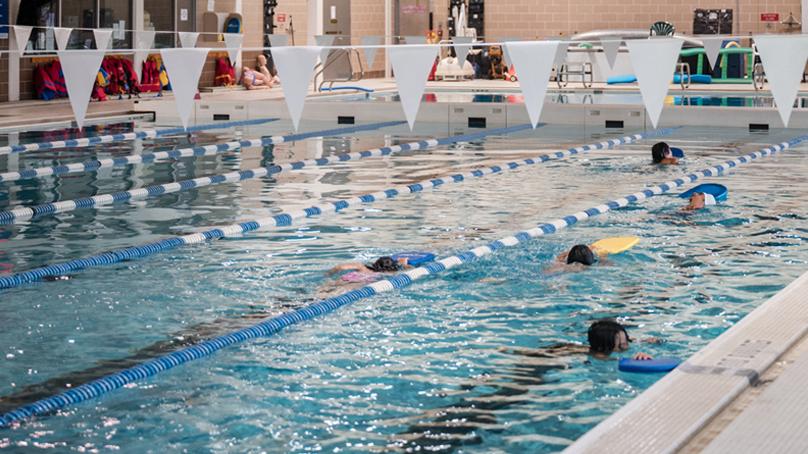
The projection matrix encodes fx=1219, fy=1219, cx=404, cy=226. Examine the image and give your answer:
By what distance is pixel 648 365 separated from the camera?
173 inches

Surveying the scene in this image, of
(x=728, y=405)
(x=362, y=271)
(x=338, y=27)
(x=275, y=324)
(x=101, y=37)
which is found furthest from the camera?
(x=338, y=27)

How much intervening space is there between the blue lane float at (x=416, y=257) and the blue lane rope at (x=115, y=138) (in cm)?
620

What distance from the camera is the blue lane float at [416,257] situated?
6340 millimetres

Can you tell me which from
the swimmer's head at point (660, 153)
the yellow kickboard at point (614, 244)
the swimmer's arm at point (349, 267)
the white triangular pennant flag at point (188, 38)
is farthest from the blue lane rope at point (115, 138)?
the yellow kickboard at point (614, 244)

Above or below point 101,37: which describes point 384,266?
below

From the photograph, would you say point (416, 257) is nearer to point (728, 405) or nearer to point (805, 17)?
point (728, 405)

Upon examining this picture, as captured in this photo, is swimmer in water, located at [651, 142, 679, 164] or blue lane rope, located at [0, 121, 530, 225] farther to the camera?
swimmer in water, located at [651, 142, 679, 164]

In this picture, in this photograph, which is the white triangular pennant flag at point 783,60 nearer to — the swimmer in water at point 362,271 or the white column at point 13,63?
the swimmer in water at point 362,271

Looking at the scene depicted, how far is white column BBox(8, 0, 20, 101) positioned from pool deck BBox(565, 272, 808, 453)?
13.8 metres

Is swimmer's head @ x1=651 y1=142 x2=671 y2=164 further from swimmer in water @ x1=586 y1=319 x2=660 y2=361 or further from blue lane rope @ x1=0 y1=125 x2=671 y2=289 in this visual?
swimmer in water @ x1=586 y1=319 x2=660 y2=361

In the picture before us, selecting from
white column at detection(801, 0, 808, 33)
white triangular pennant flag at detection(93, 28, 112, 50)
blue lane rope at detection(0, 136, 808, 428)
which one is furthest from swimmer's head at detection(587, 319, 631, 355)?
white column at detection(801, 0, 808, 33)

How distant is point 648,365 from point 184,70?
5593 millimetres

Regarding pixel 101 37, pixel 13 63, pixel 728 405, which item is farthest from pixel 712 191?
pixel 13 63

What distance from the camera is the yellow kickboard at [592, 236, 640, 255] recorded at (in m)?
6.55
